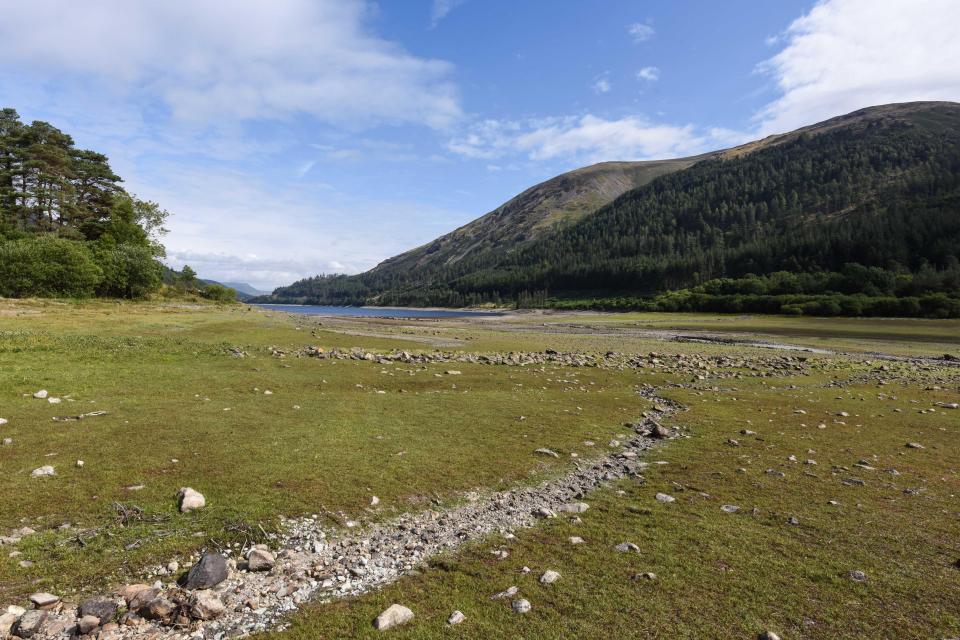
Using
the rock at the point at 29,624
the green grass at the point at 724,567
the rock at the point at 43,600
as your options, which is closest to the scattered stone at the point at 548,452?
the green grass at the point at 724,567

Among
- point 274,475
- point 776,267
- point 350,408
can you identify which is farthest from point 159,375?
point 776,267

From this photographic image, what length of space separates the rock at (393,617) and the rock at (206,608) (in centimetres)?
205

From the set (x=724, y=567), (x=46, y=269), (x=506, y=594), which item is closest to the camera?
(x=506, y=594)

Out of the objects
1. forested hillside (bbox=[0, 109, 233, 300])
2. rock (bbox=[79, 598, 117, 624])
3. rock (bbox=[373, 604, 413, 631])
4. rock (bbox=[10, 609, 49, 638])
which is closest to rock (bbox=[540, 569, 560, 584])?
rock (bbox=[373, 604, 413, 631])

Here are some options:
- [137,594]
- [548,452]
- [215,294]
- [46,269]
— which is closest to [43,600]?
[137,594]

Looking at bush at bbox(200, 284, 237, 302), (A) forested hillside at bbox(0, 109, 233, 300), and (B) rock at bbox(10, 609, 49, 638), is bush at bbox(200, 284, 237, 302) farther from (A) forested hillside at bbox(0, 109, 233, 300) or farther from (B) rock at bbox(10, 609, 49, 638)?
(B) rock at bbox(10, 609, 49, 638)

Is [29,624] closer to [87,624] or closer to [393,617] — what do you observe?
[87,624]

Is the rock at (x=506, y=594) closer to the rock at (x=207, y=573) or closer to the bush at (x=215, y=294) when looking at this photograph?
the rock at (x=207, y=573)

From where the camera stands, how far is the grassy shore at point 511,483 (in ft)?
18.4

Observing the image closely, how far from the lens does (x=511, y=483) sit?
10.1 meters

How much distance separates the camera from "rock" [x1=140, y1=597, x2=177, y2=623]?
528cm

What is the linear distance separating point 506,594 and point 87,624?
495 cm

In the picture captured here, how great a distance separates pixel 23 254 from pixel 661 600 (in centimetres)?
8061

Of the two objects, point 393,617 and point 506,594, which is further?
point 506,594
